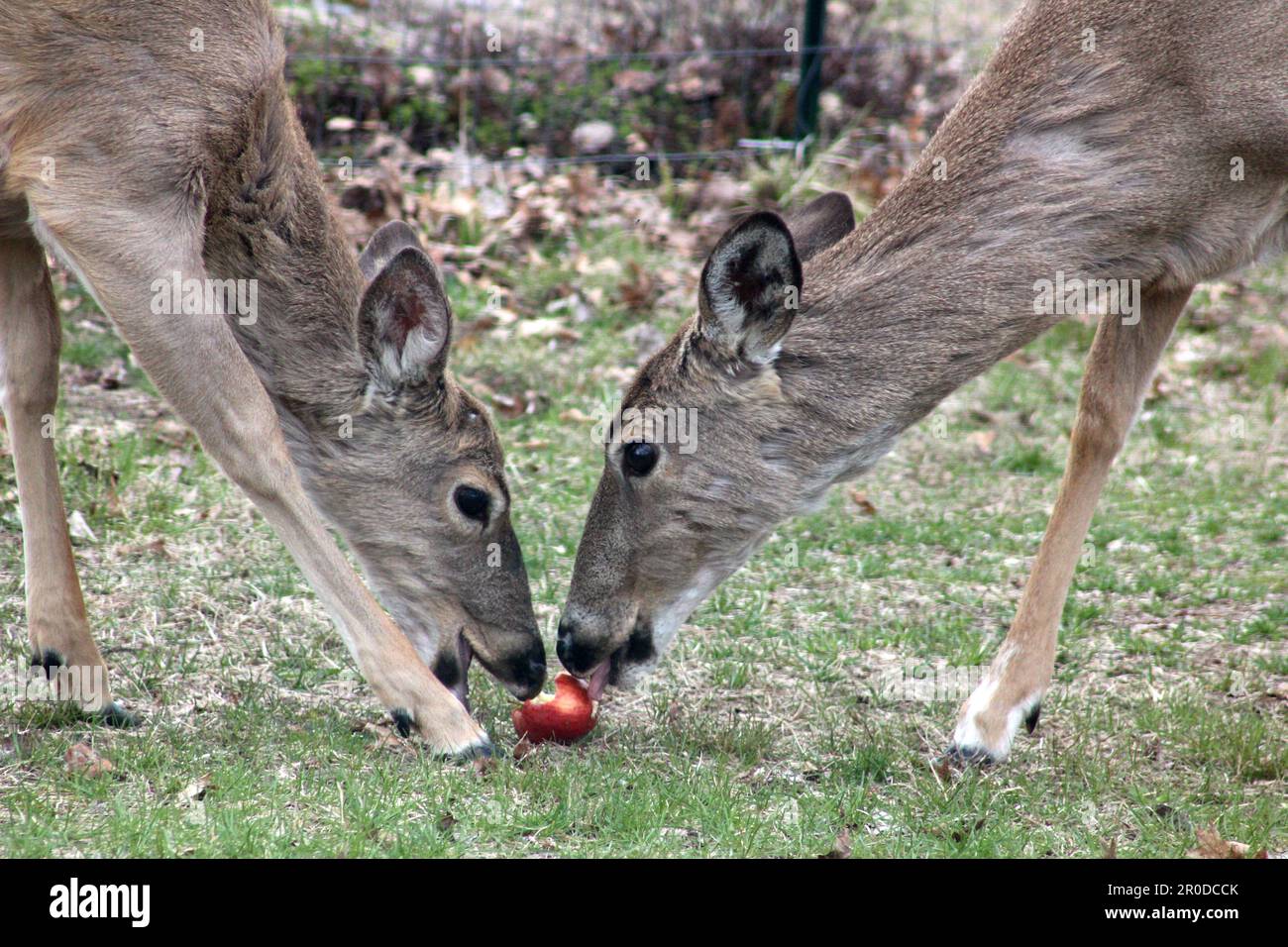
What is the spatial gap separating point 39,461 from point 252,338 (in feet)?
2.70

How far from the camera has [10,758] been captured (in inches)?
178

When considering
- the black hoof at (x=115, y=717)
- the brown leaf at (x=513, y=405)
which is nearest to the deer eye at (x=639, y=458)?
the black hoof at (x=115, y=717)

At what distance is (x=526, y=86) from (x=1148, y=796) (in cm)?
834

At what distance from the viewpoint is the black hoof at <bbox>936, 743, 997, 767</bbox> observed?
5016mm

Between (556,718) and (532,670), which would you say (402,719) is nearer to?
(556,718)

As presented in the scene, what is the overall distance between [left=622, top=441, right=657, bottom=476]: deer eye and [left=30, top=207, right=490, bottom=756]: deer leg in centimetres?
94

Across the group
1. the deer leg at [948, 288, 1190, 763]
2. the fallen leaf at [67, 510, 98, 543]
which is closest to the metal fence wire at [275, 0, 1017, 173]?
the fallen leaf at [67, 510, 98, 543]

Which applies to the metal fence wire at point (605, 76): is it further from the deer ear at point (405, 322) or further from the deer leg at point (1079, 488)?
the deer leg at point (1079, 488)

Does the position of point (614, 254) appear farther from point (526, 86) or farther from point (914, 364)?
point (914, 364)

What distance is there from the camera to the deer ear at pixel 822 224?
18.1 ft

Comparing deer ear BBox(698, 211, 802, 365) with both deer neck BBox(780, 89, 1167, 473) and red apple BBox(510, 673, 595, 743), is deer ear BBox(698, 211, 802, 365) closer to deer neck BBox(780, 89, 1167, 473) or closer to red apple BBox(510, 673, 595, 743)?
deer neck BBox(780, 89, 1167, 473)

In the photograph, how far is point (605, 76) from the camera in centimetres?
1188

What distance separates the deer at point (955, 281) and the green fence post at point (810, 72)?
5.90 m

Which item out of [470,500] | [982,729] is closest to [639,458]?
[470,500]
